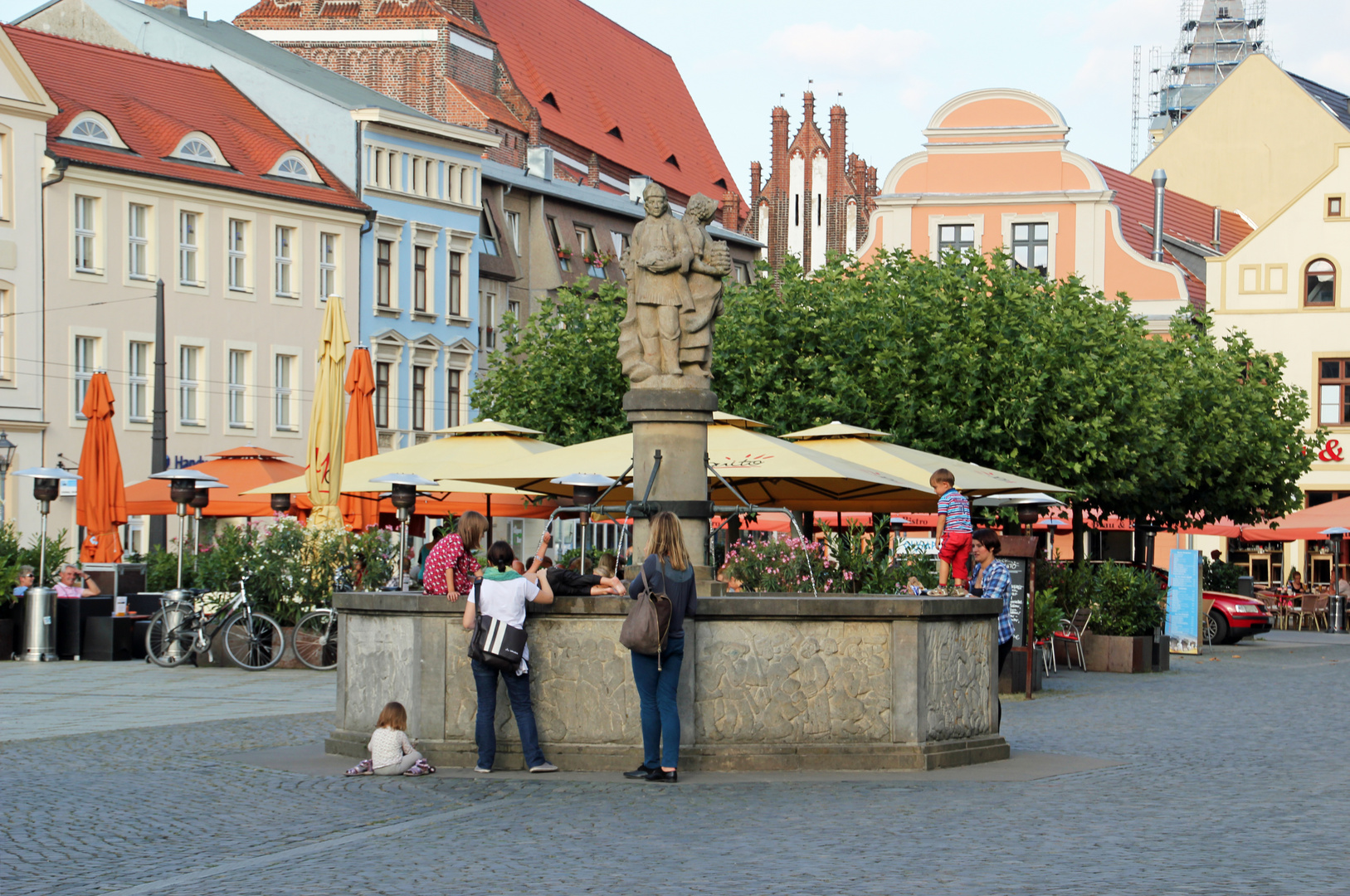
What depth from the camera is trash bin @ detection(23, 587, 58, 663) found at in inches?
947

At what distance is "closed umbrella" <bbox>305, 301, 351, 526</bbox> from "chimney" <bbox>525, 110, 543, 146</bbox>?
4476 cm

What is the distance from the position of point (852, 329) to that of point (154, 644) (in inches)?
549

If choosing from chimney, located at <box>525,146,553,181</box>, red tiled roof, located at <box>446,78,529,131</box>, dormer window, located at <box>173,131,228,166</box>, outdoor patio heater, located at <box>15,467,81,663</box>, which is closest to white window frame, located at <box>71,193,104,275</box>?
dormer window, located at <box>173,131,228,166</box>

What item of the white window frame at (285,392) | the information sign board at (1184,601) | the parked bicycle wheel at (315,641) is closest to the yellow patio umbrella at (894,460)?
the information sign board at (1184,601)

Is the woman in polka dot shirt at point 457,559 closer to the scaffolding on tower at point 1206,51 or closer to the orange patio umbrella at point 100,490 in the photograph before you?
the orange patio umbrella at point 100,490

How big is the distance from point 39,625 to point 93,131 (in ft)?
81.0

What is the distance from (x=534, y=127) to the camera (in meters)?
69.6

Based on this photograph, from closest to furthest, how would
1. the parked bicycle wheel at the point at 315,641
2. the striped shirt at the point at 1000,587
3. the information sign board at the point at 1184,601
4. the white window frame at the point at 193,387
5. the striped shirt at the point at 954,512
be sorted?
the striped shirt at the point at 1000,587 → the striped shirt at the point at 954,512 → the parked bicycle wheel at the point at 315,641 → the information sign board at the point at 1184,601 → the white window frame at the point at 193,387

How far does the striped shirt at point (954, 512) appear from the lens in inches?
672

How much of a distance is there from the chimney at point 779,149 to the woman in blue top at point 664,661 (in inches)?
3575

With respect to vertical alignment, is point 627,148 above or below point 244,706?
above

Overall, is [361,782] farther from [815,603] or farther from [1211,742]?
[1211,742]

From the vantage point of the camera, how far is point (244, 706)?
58.9 feet

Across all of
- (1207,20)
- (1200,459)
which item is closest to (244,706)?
(1200,459)
